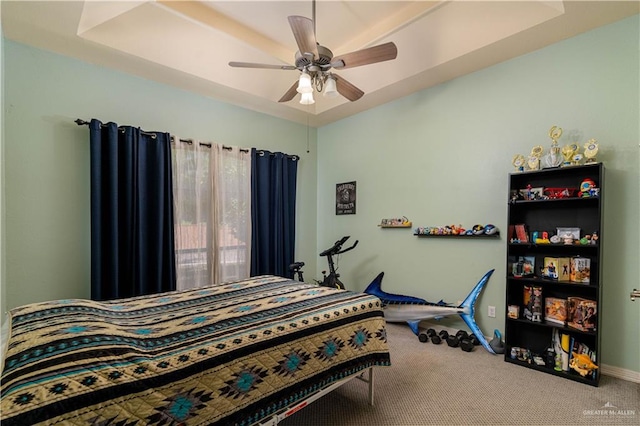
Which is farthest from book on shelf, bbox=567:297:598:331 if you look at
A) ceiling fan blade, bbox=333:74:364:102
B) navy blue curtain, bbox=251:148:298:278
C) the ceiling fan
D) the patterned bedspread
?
navy blue curtain, bbox=251:148:298:278

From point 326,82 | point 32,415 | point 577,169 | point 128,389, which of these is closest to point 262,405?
point 128,389

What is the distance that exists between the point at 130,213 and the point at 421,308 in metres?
3.08

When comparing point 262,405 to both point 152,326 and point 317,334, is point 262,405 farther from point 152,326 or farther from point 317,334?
point 152,326

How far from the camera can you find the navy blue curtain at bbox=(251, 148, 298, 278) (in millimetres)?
3729

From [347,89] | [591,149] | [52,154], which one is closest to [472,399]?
[591,149]

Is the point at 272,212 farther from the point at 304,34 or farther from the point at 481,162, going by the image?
the point at 481,162

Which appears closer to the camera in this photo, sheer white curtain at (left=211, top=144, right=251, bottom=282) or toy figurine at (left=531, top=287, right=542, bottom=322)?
toy figurine at (left=531, top=287, right=542, bottom=322)

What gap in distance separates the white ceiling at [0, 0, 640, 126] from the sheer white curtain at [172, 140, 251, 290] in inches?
30.5

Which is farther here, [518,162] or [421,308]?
[421,308]

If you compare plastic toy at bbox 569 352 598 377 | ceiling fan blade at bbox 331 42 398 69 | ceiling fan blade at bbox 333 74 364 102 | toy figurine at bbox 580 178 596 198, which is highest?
ceiling fan blade at bbox 331 42 398 69

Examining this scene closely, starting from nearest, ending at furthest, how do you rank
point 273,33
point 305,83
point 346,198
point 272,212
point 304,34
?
point 304,34, point 305,83, point 273,33, point 272,212, point 346,198

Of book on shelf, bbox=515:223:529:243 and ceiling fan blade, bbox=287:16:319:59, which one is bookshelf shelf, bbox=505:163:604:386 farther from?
ceiling fan blade, bbox=287:16:319:59

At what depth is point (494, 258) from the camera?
280cm

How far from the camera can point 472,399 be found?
1.92 meters
